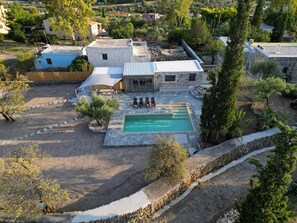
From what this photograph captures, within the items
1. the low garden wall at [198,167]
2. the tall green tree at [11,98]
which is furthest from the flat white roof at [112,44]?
the low garden wall at [198,167]

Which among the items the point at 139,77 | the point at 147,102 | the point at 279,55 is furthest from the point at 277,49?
the point at 147,102

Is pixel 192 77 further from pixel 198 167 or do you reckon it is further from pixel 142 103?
pixel 198 167

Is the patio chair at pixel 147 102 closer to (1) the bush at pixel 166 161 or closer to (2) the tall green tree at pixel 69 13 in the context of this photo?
(1) the bush at pixel 166 161

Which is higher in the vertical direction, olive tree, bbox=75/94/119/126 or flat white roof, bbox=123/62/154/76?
flat white roof, bbox=123/62/154/76

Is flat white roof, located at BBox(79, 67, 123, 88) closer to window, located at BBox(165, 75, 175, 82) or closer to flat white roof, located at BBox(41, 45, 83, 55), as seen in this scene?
window, located at BBox(165, 75, 175, 82)

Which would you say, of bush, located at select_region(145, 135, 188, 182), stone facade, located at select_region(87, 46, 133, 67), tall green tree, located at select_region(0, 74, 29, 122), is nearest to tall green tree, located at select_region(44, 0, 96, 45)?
stone facade, located at select_region(87, 46, 133, 67)

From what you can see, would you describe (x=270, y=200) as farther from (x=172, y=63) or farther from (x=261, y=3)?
(x=261, y=3)
